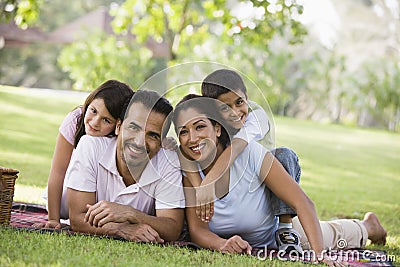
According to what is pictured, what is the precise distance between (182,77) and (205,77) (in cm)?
17

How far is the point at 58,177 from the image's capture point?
3684 millimetres

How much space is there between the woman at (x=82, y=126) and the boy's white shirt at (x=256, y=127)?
673 millimetres

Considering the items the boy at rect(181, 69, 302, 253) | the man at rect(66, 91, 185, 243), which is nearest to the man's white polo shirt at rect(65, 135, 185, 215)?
the man at rect(66, 91, 185, 243)

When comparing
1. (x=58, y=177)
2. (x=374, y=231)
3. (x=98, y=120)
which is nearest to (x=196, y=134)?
(x=98, y=120)

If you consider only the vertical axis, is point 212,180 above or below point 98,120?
below

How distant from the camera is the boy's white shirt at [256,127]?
3419mm

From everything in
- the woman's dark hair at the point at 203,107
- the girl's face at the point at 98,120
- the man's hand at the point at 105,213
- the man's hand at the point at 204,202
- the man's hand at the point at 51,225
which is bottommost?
the man's hand at the point at 51,225

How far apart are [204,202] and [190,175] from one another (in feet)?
0.56

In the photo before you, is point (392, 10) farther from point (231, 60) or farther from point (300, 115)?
point (231, 60)

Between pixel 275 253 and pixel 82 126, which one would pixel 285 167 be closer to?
pixel 275 253

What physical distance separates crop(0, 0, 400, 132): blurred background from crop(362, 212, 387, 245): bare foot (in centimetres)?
235

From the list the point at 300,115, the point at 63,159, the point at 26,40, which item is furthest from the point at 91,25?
the point at 63,159

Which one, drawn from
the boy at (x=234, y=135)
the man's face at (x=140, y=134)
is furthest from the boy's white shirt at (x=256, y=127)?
the man's face at (x=140, y=134)

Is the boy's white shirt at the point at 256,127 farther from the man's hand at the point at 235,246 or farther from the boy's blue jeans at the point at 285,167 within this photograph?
the man's hand at the point at 235,246
